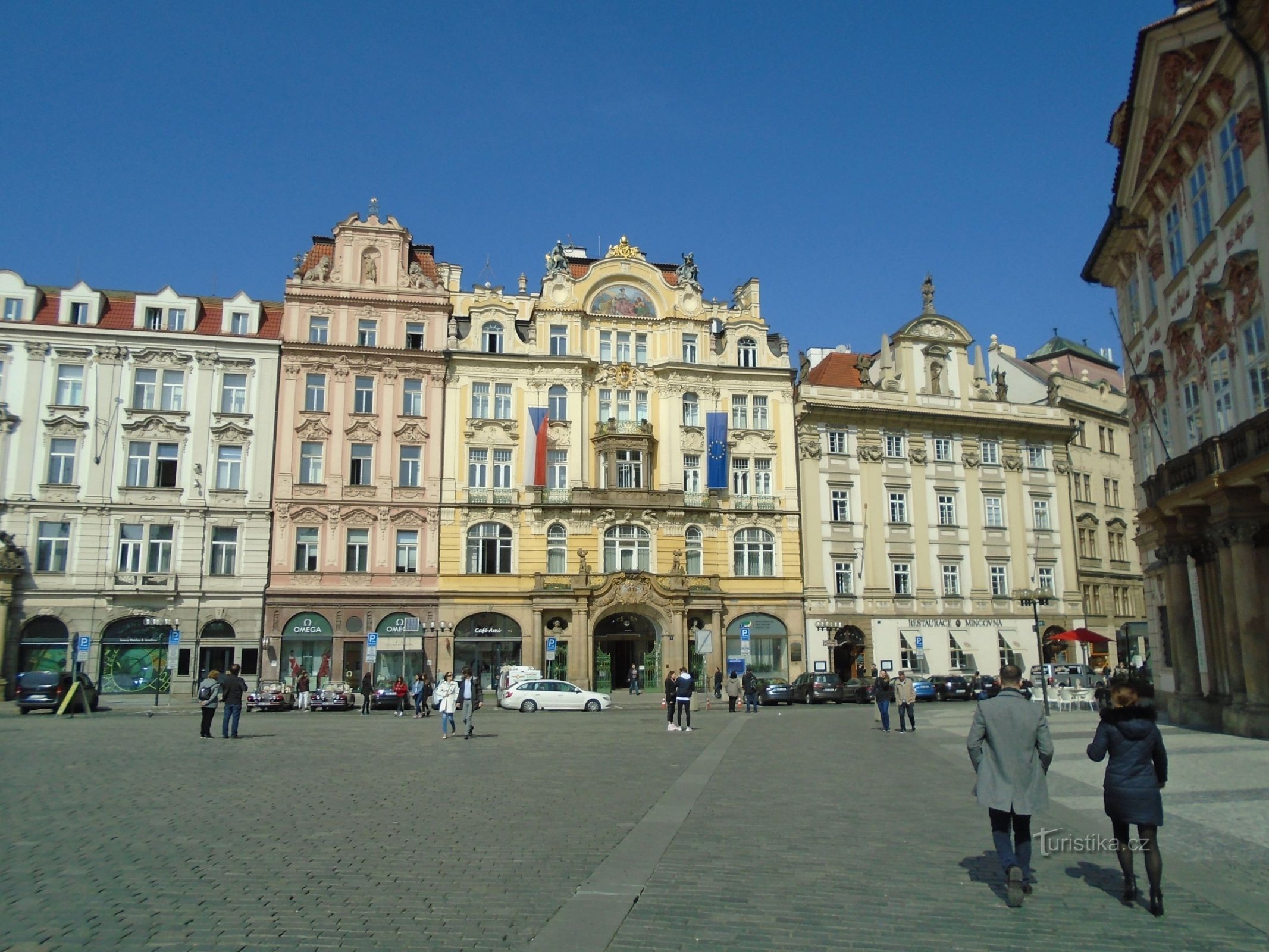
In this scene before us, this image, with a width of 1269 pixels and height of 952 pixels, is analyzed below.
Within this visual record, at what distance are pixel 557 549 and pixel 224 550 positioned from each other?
50.9 feet

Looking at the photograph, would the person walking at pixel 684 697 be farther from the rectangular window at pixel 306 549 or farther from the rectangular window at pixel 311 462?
the rectangular window at pixel 311 462

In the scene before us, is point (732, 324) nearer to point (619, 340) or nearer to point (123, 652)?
point (619, 340)

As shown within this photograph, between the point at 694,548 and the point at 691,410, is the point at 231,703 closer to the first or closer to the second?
the point at 694,548

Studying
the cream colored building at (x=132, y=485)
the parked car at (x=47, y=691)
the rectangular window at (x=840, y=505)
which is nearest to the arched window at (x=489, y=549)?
the cream colored building at (x=132, y=485)

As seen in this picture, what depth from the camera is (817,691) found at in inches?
1818

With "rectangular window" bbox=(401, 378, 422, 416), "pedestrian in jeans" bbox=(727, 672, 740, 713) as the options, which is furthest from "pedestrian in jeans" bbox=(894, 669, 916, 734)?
"rectangular window" bbox=(401, 378, 422, 416)

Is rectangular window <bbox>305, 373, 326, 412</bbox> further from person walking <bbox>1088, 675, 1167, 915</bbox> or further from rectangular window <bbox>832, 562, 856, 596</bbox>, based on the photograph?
person walking <bbox>1088, 675, 1167, 915</bbox>

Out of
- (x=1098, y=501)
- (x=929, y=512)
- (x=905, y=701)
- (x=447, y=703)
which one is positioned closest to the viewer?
(x=447, y=703)

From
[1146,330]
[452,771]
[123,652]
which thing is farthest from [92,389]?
[1146,330]

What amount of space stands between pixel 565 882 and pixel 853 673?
48120 millimetres

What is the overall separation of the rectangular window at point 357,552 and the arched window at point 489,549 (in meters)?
4.74

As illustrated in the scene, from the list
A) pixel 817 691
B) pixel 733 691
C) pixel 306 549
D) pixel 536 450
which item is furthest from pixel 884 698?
pixel 306 549

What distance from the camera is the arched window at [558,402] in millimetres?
53656

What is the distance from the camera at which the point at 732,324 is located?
5719 cm
